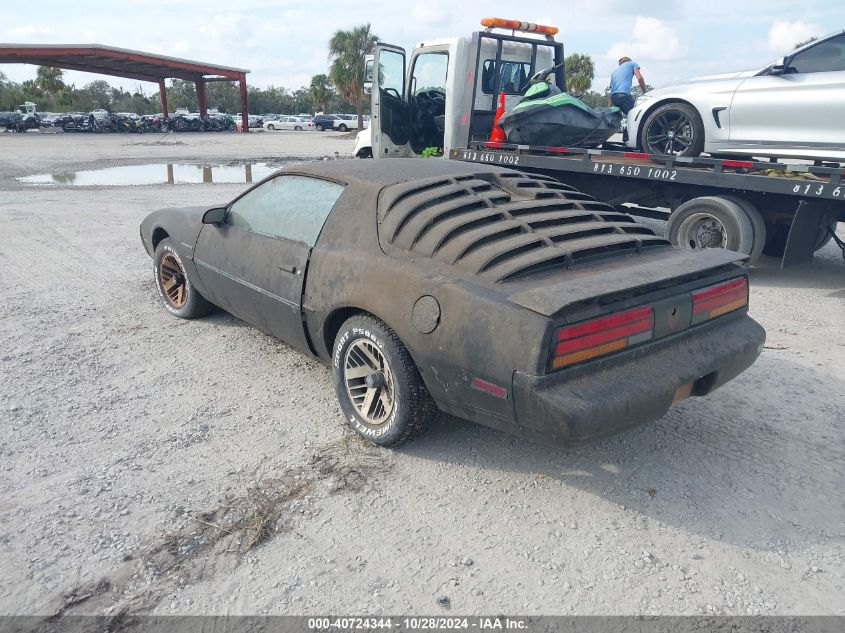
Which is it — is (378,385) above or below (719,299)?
below

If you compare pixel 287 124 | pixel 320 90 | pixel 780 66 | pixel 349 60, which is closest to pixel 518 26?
pixel 780 66

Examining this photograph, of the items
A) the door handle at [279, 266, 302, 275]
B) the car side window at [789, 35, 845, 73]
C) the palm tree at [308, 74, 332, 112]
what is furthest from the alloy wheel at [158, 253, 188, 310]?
the palm tree at [308, 74, 332, 112]

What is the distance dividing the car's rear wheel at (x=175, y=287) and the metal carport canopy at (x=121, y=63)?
3945 centimetres

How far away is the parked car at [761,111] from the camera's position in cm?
629

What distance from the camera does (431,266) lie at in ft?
10.2

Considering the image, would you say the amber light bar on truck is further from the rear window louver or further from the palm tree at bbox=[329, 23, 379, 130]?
the palm tree at bbox=[329, 23, 379, 130]

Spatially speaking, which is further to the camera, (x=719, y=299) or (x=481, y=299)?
(x=719, y=299)

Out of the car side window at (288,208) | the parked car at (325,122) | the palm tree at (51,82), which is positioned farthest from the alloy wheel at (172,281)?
the palm tree at (51,82)

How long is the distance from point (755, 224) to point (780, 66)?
1672 mm

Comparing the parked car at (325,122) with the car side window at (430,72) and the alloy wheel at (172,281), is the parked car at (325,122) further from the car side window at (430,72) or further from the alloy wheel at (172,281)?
the alloy wheel at (172,281)

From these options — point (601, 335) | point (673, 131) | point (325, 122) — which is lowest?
point (325, 122)

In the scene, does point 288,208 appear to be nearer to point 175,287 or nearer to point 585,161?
point 175,287

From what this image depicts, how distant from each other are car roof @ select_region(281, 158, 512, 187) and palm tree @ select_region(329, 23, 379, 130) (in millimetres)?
43461

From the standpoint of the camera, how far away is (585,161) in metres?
7.52
